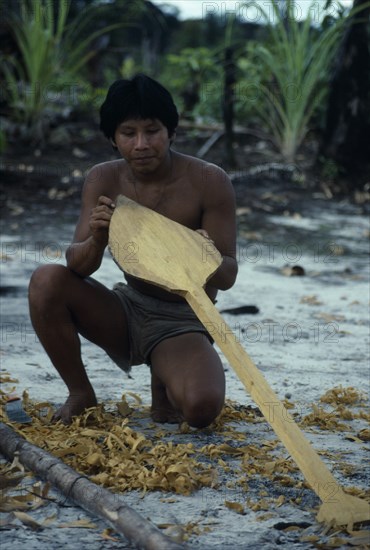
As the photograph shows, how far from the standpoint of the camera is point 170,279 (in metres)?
2.89

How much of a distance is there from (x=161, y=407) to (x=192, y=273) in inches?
25.0

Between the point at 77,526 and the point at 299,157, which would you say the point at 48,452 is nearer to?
the point at 77,526

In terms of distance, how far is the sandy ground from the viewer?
2.35 meters

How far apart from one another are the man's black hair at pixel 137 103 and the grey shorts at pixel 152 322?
2.06 feet

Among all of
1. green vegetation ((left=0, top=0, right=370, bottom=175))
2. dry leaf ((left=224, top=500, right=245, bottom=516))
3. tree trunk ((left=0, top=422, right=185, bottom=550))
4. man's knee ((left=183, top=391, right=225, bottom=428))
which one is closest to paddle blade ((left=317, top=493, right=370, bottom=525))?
dry leaf ((left=224, top=500, right=245, bottom=516))

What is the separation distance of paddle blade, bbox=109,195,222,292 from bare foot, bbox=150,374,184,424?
0.50 meters

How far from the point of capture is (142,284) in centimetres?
333

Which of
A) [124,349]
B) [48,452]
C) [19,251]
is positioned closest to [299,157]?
[19,251]

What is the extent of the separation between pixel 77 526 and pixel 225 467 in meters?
0.61

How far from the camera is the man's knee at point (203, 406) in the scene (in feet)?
9.77

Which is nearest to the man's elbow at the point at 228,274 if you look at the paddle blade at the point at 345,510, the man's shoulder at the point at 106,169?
the man's shoulder at the point at 106,169

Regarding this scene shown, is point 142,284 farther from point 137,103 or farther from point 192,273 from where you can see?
point 137,103

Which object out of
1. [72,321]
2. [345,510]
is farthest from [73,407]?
[345,510]

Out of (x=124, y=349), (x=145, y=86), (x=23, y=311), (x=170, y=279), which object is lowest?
(x=23, y=311)
